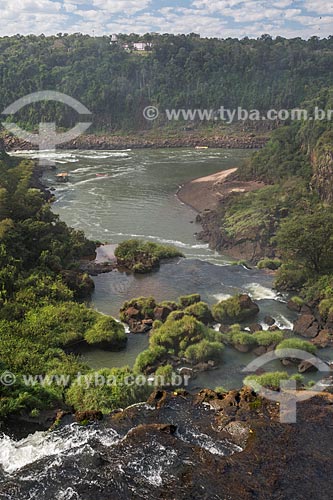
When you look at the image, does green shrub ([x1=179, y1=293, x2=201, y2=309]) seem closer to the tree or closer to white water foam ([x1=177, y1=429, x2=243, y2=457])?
the tree

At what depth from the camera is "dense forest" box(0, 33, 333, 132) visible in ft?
367

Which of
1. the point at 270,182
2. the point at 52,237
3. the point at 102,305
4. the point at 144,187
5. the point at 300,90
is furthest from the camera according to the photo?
the point at 300,90

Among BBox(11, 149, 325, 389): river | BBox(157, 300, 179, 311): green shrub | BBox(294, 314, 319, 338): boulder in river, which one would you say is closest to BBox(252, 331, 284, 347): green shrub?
BBox(11, 149, 325, 389): river

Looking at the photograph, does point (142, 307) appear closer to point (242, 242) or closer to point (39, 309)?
point (39, 309)

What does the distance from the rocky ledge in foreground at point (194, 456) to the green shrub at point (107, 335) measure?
6125mm

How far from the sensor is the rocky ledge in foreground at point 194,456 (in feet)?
55.2

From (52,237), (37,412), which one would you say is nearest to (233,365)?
(37,412)

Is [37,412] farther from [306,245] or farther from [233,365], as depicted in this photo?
[306,245]

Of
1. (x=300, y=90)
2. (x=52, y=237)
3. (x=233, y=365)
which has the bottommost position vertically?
(x=233, y=365)

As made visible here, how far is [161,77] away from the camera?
11975cm

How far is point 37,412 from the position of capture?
2100 centimetres

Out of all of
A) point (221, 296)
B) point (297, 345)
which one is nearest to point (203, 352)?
point (297, 345)

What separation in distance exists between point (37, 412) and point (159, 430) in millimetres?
4931

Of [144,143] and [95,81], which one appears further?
[95,81]
